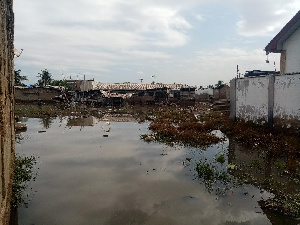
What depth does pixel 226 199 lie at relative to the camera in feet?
17.1

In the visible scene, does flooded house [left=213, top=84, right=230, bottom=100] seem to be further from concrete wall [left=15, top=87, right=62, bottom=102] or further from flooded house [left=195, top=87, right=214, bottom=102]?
concrete wall [left=15, top=87, right=62, bottom=102]

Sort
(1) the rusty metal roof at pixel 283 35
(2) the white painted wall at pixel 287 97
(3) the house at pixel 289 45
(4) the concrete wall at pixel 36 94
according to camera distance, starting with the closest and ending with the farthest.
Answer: (2) the white painted wall at pixel 287 97
(1) the rusty metal roof at pixel 283 35
(3) the house at pixel 289 45
(4) the concrete wall at pixel 36 94

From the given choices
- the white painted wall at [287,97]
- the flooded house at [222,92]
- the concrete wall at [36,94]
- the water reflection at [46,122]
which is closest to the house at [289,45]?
the white painted wall at [287,97]

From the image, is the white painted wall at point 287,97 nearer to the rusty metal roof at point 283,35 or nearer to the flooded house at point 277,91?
the flooded house at point 277,91

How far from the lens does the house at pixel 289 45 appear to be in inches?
520

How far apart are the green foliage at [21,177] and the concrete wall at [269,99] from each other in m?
9.85

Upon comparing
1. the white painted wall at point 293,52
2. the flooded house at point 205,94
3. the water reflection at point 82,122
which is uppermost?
the white painted wall at point 293,52

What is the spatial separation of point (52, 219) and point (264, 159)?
6315 mm

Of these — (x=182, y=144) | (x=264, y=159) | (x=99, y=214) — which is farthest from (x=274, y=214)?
(x=182, y=144)

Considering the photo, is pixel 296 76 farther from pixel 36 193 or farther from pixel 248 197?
pixel 36 193

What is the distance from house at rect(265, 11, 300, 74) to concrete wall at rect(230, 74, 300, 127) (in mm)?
2588

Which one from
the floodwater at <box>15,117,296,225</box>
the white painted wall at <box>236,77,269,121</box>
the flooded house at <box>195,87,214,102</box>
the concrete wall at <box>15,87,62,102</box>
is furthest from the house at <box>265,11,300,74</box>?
the concrete wall at <box>15,87,62,102</box>

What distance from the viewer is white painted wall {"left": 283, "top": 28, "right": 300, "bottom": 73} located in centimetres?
1338

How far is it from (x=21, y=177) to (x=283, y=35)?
1402cm
